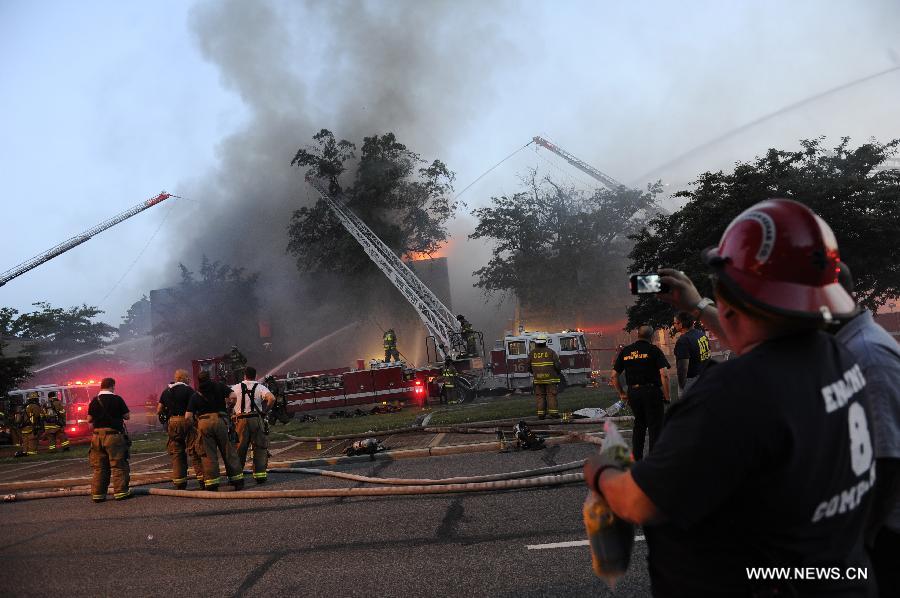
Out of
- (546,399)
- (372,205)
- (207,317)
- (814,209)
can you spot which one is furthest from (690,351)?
(207,317)

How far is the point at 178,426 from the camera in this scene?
9.65 m

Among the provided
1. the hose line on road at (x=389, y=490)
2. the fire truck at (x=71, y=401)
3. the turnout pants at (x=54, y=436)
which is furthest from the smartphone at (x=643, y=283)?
the fire truck at (x=71, y=401)

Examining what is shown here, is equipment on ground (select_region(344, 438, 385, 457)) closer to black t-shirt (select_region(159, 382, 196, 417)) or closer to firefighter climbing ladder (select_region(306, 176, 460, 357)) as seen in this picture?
black t-shirt (select_region(159, 382, 196, 417))

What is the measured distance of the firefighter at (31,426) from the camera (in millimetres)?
18250

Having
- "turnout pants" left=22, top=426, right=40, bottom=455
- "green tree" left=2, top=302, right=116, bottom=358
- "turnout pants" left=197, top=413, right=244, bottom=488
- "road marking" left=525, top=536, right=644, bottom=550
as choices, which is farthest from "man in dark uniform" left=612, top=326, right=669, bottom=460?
"green tree" left=2, top=302, right=116, bottom=358

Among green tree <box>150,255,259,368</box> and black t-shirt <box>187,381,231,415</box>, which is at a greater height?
green tree <box>150,255,259,368</box>

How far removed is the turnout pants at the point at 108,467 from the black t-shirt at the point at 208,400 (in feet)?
3.71

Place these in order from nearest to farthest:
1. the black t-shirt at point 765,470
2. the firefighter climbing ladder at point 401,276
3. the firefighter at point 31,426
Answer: the black t-shirt at point 765,470
the firefighter at point 31,426
the firefighter climbing ladder at point 401,276

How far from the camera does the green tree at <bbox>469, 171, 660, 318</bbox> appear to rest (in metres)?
39.3

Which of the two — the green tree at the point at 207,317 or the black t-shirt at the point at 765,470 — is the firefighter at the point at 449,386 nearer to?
the black t-shirt at the point at 765,470

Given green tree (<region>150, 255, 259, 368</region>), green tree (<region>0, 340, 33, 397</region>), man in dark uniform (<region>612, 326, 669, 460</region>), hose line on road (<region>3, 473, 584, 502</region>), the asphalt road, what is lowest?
the asphalt road

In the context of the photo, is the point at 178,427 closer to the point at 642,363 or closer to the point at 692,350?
the point at 642,363

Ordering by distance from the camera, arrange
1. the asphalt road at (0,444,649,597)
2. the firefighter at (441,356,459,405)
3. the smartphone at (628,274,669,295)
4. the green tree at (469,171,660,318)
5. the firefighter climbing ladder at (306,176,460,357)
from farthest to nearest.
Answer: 1. the green tree at (469,171,660,318)
2. the firefighter climbing ladder at (306,176,460,357)
3. the firefighter at (441,356,459,405)
4. the asphalt road at (0,444,649,597)
5. the smartphone at (628,274,669,295)

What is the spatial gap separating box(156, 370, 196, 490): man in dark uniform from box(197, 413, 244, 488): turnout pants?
1.36 ft
